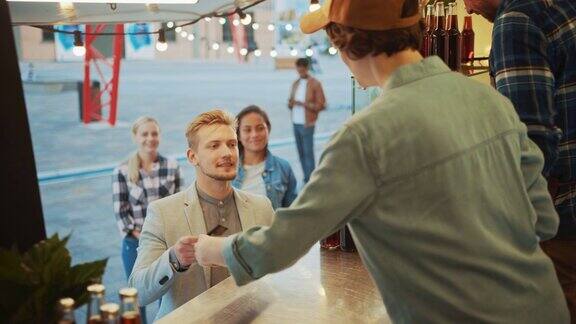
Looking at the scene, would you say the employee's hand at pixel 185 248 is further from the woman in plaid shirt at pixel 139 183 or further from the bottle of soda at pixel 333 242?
the woman in plaid shirt at pixel 139 183

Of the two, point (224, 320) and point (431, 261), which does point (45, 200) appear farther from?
point (431, 261)

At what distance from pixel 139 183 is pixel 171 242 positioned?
2228 millimetres

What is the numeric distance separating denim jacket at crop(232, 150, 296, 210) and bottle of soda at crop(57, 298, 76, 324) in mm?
3195

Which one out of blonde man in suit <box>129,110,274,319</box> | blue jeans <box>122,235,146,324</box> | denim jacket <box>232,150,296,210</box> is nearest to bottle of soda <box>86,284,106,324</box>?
blonde man in suit <box>129,110,274,319</box>

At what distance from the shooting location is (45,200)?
28.2ft

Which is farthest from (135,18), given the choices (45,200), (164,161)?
(45,200)

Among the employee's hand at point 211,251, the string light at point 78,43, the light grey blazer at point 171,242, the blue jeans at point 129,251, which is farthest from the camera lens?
the blue jeans at point 129,251

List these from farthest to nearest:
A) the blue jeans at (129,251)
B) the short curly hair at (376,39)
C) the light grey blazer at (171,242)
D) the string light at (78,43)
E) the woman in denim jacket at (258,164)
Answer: the blue jeans at (129,251)
the woman in denim jacket at (258,164)
the string light at (78,43)
the light grey blazer at (171,242)
the short curly hair at (376,39)

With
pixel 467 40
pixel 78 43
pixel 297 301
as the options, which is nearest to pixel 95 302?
pixel 297 301

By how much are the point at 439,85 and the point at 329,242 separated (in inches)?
51.9

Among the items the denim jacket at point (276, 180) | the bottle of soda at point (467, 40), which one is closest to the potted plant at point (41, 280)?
the bottle of soda at point (467, 40)

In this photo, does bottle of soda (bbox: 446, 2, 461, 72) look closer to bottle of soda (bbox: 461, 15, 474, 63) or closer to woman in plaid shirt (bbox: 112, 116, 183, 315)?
bottle of soda (bbox: 461, 15, 474, 63)

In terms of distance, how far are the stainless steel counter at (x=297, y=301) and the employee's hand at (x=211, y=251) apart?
39cm

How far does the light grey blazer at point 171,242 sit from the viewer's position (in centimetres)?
234
